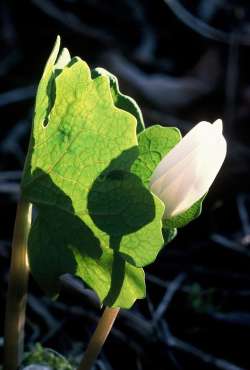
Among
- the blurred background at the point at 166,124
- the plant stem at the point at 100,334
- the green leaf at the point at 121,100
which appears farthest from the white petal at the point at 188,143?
the blurred background at the point at 166,124

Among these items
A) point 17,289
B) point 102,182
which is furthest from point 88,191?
Answer: point 17,289

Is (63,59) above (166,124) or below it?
above

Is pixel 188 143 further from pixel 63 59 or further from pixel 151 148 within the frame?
pixel 63 59

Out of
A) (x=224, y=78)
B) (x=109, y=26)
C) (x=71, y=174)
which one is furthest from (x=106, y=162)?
(x=109, y=26)

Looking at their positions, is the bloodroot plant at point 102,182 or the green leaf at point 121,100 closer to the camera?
the bloodroot plant at point 102,182

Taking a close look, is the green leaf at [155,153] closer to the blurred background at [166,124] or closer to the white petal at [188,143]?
the white petal at [188,143]

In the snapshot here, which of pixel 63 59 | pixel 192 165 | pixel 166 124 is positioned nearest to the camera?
pixel 192 165

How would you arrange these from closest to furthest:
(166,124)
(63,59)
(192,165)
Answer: (192,165) < (63,59) < (166,124)
